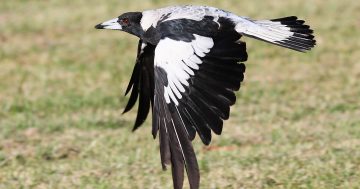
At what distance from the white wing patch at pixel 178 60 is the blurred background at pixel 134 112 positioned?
777 millimetres

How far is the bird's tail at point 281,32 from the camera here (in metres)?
5.69

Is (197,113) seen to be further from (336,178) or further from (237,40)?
(336,178)

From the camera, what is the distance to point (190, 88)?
509 cm

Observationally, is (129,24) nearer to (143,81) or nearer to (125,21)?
(125,21)

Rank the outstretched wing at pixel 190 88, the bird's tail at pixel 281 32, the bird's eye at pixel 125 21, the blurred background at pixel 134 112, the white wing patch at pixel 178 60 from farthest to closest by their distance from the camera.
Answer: the bird's eye at pixel 125 21
the blurred background at pixel 134 112
the bird's tail at pixel 281 32
the white wing patch at pixel 178 60
the outstretched wing at pixel 190 88

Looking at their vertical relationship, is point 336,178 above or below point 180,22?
below

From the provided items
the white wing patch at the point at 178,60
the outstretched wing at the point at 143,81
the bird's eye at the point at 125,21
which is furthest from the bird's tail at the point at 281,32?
the bird's eye at the point at 125,21

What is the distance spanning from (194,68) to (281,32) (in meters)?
1.03

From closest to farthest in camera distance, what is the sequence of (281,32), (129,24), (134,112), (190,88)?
(190,88) < (281,32) < (129,24) < (134,112)

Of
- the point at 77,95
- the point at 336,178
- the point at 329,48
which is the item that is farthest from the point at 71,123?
the point at 329,48

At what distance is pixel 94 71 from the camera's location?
1016 centimetres

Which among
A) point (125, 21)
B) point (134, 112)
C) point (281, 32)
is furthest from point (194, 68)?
point (134, 112)

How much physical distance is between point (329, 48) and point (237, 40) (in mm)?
5467

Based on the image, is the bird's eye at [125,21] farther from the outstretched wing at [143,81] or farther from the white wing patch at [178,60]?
the white wing patch at [178,60]
